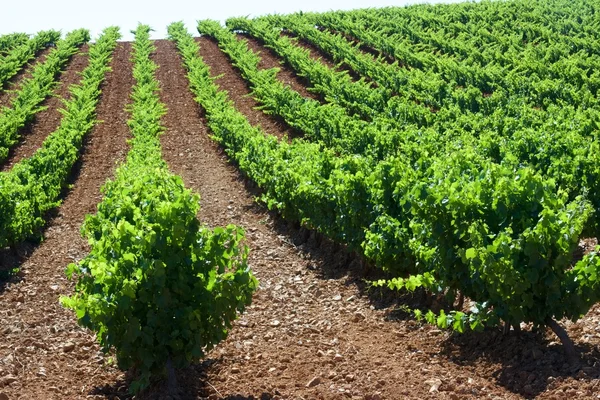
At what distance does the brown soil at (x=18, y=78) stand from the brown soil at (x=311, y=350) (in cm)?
2241

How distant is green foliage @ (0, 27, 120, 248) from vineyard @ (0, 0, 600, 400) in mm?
104

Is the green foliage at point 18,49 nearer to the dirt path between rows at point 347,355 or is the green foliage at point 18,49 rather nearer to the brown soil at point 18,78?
the brown soil at point 18,78

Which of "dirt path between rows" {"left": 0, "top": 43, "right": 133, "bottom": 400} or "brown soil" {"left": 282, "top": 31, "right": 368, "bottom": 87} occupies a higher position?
"brown soil" {"left": 282, "top": 31, "right": 368, "bottom": 87}

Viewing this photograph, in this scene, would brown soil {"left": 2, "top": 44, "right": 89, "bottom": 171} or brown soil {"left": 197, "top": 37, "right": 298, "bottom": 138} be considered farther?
brown soil {"left": 197, "top": 37, "right": 298, "bottom": 138}

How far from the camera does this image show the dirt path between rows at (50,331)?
9.90 m

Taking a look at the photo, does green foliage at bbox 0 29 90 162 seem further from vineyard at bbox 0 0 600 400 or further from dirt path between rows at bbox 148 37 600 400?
dirt path between rows at bbox 148 37 600 400

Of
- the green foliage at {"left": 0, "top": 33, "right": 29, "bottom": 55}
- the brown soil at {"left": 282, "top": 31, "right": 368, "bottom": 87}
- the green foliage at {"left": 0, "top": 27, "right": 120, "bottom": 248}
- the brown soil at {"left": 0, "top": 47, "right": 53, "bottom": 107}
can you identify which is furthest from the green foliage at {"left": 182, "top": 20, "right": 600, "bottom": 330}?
the green foliage at {"left": 0, "top": 33, "right": 29, "bottom": 55}

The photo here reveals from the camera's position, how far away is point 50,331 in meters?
11.9

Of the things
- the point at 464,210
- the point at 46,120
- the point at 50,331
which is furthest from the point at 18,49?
the point at 464,210

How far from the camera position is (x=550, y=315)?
899cm

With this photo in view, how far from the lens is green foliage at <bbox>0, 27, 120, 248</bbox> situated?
16703 mm

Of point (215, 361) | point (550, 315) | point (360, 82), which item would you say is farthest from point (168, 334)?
point (360, 82)

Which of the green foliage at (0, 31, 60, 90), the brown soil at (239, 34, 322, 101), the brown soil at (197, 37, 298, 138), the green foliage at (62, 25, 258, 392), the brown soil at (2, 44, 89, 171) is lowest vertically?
the brown soil at (2, 44, 89, 171)

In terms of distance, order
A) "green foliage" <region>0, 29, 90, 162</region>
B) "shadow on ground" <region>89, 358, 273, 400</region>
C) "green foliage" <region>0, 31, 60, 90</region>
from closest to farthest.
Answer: "shadow on ground" <region>89, 358, 273, 400</region> < "green foliage" <region>0, 29, 90, 162</region> < "green foliage" <region>0, 31, 60, 90</region>
